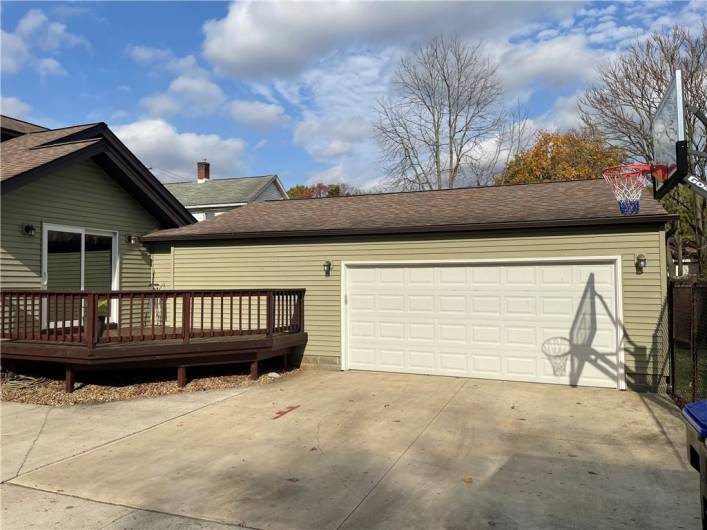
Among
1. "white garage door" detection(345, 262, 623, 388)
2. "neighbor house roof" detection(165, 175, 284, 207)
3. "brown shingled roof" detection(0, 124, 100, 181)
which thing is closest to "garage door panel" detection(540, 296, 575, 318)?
"white garage door" detection(345, 262, 623, 388)

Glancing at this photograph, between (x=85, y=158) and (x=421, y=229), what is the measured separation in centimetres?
621

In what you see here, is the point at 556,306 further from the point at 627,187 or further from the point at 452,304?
the point at 627,187

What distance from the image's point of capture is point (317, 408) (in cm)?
647

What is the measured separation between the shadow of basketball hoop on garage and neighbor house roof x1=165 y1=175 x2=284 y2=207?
18824 millimetres

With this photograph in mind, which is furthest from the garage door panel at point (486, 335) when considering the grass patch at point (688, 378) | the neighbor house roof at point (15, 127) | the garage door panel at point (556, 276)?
the neighbor house roof at point (15, 127)

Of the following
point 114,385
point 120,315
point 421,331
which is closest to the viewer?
point 120,315

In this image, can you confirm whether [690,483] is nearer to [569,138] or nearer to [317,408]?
[317,408]

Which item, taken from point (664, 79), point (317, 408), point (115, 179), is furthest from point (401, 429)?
point (664, 79)

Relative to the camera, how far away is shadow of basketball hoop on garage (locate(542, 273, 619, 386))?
7559 mm

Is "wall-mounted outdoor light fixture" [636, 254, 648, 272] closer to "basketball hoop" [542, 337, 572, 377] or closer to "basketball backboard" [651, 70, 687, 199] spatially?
"basketball hoop" [542, 337, 572, 377]

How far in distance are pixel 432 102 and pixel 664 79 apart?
981 cm

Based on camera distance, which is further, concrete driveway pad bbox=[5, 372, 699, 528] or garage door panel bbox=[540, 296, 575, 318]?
garage door panel bbox=[540, 296, 575, 318]

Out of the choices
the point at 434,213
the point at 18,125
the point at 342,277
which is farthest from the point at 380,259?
the point at 18,125

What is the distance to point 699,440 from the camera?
2656 millimetres
